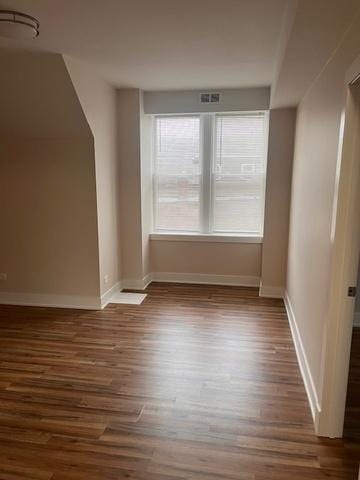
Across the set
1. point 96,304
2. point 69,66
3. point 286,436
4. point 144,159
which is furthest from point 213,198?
point 286,436

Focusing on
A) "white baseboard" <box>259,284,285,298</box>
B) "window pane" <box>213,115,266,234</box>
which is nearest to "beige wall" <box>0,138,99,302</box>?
"window pane" <box>213,115,266,234</box>

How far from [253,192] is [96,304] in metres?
2.52

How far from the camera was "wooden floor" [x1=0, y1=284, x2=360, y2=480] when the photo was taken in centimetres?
187

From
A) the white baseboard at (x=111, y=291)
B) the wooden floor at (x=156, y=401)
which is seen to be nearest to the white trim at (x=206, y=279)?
the white baseboard at (x=111, y=291)

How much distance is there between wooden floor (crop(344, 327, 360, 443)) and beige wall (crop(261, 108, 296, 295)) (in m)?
1.48

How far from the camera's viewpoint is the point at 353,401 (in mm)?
2416

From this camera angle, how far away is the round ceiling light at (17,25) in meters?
2.21

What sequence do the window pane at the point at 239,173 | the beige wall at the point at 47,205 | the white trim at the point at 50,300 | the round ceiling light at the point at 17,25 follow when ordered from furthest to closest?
the window pane at the point at 239,173 < the white trim at the point at 50,300 < the beige wall at the point at 47,205 < the round ceiling light at the point at 17,25

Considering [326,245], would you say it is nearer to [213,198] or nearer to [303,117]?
[303,117]

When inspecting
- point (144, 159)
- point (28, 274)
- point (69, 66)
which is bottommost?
point (28, 274)

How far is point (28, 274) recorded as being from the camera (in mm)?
4176

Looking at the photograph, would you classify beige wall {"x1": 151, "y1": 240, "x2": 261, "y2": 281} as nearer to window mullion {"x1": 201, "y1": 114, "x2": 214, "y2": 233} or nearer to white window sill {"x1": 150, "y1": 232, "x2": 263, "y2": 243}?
white window sill {"x1": 150, "y1": 232, "x2": 263, "y2": 243}

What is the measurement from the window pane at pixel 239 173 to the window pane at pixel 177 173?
292mm

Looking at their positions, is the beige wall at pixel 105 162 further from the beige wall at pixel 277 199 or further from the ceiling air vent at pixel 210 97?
the beige wall at pixel 277 199
